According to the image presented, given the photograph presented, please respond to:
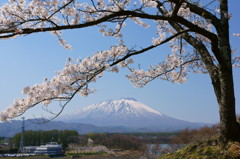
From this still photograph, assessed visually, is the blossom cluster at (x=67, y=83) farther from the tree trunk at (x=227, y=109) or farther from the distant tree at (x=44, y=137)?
the distant tree at (x=44, y=137)

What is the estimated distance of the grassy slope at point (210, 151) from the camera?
2689mm

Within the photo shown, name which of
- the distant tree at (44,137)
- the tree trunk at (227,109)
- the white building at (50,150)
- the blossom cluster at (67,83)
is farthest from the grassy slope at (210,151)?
the distant tree at (44,137)

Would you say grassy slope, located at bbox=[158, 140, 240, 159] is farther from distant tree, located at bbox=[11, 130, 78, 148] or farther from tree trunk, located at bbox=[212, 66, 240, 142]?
distant tree, located at bbox=[11, 130, 78, 148]

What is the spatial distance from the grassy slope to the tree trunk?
0.36 feet

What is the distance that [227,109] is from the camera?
287 centimetres

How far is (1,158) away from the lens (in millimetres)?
37062

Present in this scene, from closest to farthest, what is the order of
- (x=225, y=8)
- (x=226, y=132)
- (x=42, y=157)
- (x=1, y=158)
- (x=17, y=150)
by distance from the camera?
(x=226, y=132) → (x=225, y=8) → (x=1, y=158) → (x=42, y=157) → (x=17, y=150)

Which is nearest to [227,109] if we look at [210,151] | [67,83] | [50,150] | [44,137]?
[210,151]

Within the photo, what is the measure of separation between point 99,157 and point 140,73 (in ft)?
128

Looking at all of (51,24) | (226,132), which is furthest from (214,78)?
(51,24)

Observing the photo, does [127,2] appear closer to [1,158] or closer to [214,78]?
[214,78]

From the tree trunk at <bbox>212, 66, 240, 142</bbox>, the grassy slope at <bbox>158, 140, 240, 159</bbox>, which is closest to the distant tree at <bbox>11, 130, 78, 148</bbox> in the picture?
the grassy slope at <bbox>158, 140, 240, 159</bbox>

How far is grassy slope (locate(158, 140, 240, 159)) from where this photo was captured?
8.82 feet

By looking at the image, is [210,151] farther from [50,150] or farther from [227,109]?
[50,150]
